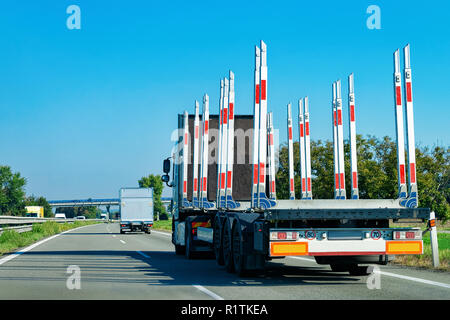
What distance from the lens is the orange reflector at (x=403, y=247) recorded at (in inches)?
370

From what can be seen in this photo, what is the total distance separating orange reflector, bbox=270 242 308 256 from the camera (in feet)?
30.4

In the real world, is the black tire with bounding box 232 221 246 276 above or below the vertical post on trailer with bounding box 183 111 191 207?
below

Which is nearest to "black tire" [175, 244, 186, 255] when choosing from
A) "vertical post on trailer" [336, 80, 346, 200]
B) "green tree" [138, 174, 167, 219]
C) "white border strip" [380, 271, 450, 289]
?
"white border strip" [380, 271, 450, 289]

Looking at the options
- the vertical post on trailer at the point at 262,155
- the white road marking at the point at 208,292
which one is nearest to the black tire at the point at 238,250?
the vertical post on trailer at the point at 262,155

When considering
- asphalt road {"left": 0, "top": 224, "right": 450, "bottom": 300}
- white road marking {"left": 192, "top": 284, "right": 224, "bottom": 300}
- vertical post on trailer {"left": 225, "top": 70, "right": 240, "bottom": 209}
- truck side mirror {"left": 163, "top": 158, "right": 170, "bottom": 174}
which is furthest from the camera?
truck side mirror {"left": 163, "top": 158, "right": 170, "bottom": 174}

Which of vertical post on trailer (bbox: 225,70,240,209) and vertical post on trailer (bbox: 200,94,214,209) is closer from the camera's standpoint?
vertical post on trailer (bbox: 225,70,240,209)

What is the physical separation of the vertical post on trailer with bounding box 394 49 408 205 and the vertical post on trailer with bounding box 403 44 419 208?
13 centimetres

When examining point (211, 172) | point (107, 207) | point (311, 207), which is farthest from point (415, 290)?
point (107, 207)

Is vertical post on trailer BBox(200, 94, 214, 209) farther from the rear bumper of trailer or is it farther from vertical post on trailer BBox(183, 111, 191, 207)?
the rear bumper of trailer

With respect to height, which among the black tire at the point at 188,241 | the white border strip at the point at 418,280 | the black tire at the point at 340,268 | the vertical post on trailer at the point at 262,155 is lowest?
the white border strip at the point at 418,280

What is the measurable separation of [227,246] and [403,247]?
4015mm

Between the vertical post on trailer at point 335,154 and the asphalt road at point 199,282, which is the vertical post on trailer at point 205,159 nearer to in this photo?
the asphalt road at point 199,282

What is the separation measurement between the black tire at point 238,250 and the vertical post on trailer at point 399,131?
2966mm

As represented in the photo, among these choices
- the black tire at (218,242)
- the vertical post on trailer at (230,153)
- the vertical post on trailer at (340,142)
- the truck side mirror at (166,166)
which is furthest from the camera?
the truck side mirror at (166,166)
